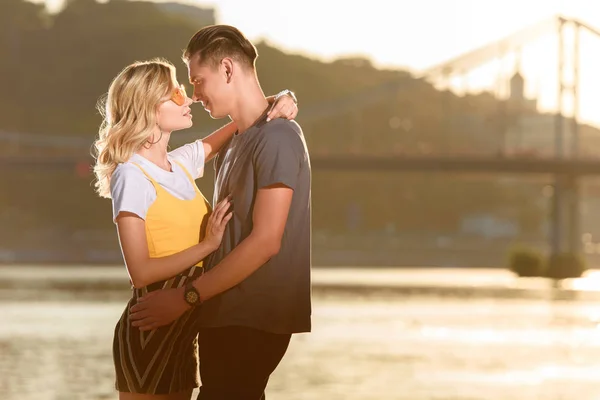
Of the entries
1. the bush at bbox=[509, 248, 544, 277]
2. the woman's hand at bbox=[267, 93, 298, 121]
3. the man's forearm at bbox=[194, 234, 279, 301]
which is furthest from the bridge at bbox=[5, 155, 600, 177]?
the man's forearm at bbox=[194, 234, 279, 301]

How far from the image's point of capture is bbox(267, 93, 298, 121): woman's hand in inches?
187

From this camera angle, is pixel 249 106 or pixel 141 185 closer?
pixel 141 185

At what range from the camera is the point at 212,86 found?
4.75m

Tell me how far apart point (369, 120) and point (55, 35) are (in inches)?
1465

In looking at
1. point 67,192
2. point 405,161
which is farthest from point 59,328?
point 67,192

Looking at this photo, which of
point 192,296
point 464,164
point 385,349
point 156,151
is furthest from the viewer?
point 464,164

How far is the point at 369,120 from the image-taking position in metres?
160

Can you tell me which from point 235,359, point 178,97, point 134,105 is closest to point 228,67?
point 178,97

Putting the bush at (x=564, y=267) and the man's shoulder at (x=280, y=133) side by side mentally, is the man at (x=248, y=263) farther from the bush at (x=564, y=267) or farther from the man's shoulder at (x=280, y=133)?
the bush at (x=564, y=267)

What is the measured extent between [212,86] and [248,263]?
59 cm

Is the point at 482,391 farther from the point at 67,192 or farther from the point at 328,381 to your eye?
the point at 67,192

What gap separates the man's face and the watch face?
0.54m

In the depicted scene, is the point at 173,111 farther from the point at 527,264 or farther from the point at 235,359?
the point at 527,264

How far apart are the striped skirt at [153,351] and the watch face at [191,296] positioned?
12 cm
